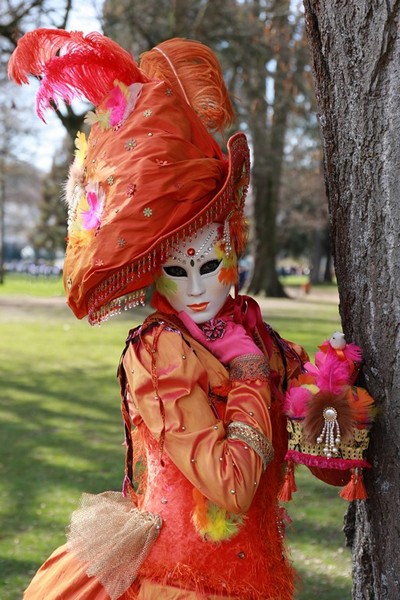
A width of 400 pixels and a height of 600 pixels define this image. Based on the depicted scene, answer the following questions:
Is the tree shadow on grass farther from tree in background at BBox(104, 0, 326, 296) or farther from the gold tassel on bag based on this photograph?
tree in background at BBox(104, 0, 326, 296)

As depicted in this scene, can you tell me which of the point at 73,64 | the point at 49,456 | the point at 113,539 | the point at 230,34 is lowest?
the point at 49,456

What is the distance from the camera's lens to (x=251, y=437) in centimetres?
215

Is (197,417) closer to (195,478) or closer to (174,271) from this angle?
(195,478)

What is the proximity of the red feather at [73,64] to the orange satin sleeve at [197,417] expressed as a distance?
30.8 inches

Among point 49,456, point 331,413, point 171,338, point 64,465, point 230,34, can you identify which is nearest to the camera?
point 331,413

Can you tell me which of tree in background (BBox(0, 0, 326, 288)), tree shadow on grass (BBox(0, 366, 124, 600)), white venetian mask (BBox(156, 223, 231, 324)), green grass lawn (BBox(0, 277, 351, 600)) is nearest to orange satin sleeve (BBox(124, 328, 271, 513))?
white venetian mask (BBox(156, 223, 231, 324))

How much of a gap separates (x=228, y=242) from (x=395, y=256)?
0.51 m

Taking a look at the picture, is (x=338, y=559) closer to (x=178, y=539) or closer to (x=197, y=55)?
(x=178, y=539)

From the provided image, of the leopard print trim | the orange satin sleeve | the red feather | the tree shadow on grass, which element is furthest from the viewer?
the tree shadow on grass

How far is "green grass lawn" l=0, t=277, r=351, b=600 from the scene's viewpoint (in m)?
4.65

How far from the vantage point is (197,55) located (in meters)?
2.54

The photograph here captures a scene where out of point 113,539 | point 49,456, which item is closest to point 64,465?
point 49,456

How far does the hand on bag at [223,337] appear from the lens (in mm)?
2295

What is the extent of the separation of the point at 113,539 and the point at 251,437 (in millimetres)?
528
